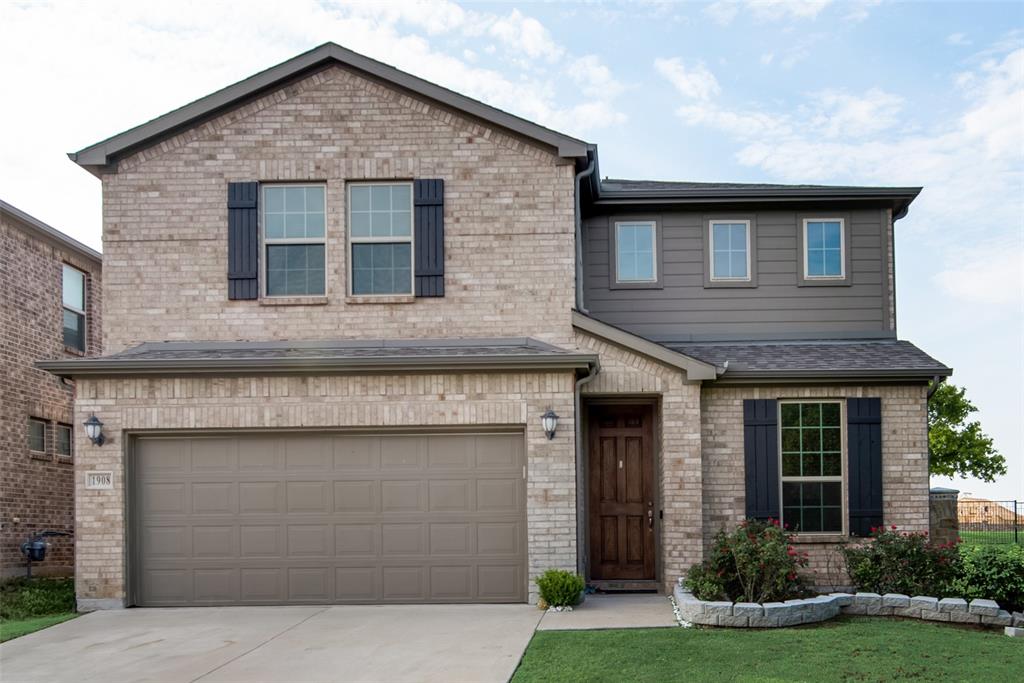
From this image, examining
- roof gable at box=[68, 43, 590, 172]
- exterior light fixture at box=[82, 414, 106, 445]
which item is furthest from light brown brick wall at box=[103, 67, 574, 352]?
exterior light fixture at box=[82, 414, 106, 445]

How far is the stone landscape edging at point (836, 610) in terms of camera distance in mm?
10242

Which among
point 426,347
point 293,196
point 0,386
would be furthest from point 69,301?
point 426,347

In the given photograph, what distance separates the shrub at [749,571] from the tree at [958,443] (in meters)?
24.7

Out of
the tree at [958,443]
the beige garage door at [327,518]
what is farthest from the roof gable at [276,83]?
the tree at [958,443]

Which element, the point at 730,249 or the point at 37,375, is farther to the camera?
the point at 37,375

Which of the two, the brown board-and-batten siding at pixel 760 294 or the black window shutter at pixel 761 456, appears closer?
the black window shutter at pixel 761 456

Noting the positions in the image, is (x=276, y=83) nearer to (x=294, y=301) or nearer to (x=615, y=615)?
(x=294, y=301)

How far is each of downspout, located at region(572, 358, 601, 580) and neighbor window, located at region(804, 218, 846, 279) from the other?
3978 mm

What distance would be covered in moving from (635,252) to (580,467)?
347 centimetres

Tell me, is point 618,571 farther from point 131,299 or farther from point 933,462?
point 933,462

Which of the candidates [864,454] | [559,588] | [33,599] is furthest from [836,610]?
[33,599]

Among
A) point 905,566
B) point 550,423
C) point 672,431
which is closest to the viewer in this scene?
point 905,566

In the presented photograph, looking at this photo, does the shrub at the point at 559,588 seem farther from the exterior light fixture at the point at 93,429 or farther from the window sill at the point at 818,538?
the exterior light fixture at the point at 93,429

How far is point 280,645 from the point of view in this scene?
383 inches
